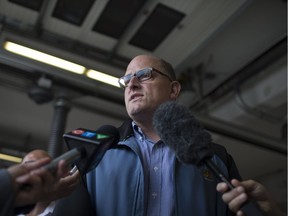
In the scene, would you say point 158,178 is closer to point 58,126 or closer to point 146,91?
point 146,91

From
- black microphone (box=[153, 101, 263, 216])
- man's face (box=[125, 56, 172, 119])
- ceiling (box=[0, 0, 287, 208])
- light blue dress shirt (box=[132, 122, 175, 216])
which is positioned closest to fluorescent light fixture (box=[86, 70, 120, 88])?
ceiling (box=[0, 0, 287, 208])

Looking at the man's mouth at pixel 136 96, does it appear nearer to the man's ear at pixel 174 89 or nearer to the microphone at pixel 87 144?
the man's ear at pixel 174 89

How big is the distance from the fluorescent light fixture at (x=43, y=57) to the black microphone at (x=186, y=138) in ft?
5.72

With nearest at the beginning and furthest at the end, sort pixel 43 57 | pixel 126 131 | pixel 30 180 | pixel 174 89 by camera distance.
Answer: pixel 30 180 < pixel 126 131 < pixel 174 89 < pixel 43 57

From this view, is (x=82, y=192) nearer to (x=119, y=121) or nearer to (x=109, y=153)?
(x=109, y=153)

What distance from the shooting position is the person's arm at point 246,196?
29.9 inches

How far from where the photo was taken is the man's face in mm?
1299

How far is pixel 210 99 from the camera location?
381 cm

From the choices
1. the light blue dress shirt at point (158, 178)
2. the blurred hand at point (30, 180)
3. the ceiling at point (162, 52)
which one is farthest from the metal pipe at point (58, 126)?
the blurred hand at point (30, 180)

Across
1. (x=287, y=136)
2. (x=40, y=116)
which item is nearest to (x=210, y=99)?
(x=287, y=136)

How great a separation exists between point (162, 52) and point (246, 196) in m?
2.40

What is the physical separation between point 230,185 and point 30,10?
2.42 metres

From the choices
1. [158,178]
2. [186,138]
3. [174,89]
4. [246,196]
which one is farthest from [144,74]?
[246,196]

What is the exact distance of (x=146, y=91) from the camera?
134cm
